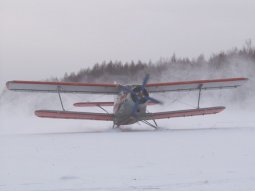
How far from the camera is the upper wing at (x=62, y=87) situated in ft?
52.4

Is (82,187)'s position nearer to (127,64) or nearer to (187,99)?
(187,99)

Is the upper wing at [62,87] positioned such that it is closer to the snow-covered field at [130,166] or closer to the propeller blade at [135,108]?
the propeller blade at [135,108]

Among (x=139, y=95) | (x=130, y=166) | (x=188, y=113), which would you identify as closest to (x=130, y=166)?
(x=130, y=166)

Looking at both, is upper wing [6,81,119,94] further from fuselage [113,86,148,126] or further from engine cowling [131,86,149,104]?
engine cowling [131,86,149,104]

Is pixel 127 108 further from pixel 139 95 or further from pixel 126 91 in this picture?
pixel 139 95

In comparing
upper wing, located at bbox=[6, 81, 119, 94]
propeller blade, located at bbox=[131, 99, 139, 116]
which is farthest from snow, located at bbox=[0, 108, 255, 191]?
propeller blade, located at bbox=[131, 99, 139, 116]

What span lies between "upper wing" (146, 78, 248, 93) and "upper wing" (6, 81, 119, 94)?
5.19 feet

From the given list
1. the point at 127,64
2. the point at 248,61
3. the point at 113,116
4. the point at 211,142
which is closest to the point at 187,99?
the point at 248,61

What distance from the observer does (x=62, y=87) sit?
17344 mm

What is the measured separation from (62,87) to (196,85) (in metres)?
5.25

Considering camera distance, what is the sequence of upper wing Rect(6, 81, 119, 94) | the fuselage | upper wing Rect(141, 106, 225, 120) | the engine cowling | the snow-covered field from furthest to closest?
upper wing Rect(141, 106, 225, 120)
the fuselage
the engine cowling
upper wing Rect(6, 81, 119, 94)
the snow-covered field

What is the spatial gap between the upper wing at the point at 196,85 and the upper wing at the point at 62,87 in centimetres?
158

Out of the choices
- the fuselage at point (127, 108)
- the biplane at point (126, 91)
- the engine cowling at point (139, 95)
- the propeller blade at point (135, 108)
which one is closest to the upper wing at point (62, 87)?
the biplane at point (126, 91)

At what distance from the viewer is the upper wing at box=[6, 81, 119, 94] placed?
1598 cm
